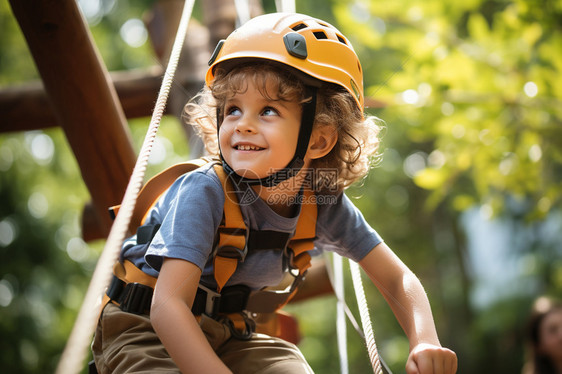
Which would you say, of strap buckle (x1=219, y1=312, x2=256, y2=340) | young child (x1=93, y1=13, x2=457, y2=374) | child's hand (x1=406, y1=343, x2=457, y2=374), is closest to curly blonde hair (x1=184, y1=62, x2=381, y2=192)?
young child (x1=93, y1=13, x2=457, y2=374)

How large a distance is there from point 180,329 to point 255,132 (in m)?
0.53

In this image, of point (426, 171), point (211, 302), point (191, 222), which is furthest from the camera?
point (426, 171)

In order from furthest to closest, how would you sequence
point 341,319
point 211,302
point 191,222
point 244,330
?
point 341,319 → point 244,330 → point 211,302 → point 191,222

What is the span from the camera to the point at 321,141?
1.77 m

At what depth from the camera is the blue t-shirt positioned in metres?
1.37

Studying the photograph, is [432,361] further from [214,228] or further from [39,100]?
[39,100]

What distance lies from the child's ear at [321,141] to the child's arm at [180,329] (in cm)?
61

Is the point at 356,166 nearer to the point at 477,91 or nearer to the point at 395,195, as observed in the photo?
the point at 477,91

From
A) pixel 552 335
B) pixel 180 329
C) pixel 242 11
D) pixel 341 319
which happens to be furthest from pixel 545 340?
pixel 180 329

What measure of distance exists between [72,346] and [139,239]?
66 cm

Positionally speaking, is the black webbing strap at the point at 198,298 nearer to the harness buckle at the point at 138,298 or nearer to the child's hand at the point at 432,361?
the harness buckle at the point at 138,298

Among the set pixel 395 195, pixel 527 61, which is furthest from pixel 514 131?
pixel 395 195

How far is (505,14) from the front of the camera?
3.38 m

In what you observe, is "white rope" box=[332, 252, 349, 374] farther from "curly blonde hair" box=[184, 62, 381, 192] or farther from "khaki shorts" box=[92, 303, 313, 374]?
"curly blonde hair" box=[184, 62, 381, 192]
